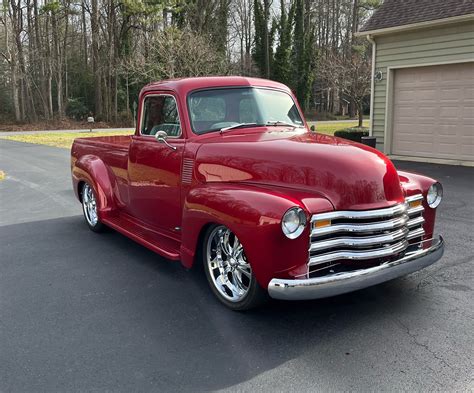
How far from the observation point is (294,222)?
10.9 feet

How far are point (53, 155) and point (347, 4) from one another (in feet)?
127

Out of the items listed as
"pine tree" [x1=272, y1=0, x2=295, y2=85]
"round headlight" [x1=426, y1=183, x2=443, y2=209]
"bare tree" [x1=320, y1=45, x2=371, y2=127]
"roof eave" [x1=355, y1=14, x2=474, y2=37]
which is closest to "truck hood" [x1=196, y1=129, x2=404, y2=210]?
"round headlight" [x1=426, y1=183, x2=443, y2=209]

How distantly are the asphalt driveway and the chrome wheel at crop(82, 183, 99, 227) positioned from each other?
929 millimetres

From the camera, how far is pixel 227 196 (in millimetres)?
3676

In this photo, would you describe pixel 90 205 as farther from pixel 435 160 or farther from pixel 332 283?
pixel 435 160

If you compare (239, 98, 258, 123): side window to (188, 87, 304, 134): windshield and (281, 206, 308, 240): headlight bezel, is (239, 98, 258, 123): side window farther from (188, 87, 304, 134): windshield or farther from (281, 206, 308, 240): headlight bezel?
(281, 206, 308, 240): headlight bezel

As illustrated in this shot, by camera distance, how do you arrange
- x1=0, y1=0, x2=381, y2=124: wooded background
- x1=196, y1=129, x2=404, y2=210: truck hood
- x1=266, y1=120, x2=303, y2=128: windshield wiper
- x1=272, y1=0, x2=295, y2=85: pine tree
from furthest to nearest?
x1=272, y1=0, x2=295, y2=85: pine tree → x1=0, y1=0, x2=381, y2=124: wooded background → x1=266, y1=120, x2=303, y2=128: windshield wiper → x1=196, y1=129, x2=404, y2=210: truck hood

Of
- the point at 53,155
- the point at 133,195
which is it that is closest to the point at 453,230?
the point at 133,195

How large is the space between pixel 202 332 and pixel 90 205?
11.7 ft

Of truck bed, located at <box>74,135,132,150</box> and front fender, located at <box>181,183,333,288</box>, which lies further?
truck bed, located at <box>74,135,132,150</box>

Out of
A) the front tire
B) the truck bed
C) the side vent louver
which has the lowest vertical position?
the front tire

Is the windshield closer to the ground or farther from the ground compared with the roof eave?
closer to the ground

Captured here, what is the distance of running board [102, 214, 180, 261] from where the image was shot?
4.47 m

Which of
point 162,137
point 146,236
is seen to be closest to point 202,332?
point 146,236
